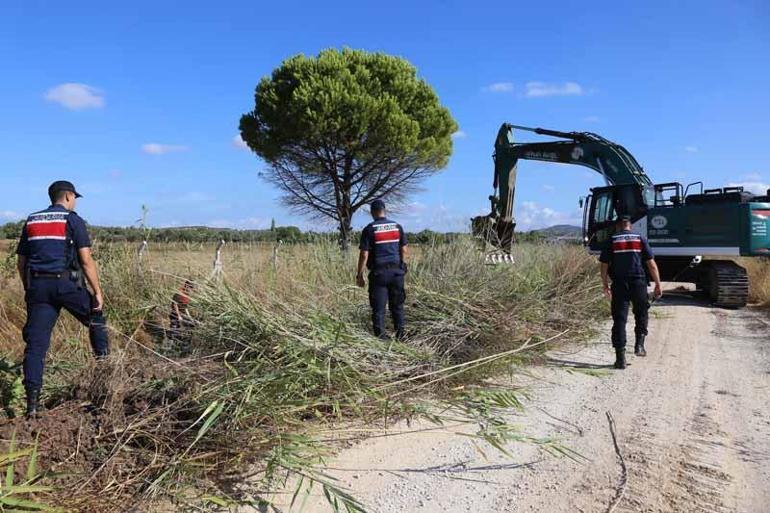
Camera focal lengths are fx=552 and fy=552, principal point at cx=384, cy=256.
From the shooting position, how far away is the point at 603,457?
3.95m

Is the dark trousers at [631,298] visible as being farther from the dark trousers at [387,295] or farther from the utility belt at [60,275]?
the utility belt at [60,275]

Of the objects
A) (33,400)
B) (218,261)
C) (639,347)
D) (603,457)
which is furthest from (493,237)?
(33,400)

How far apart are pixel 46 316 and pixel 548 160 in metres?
12.8

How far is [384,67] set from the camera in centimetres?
2027

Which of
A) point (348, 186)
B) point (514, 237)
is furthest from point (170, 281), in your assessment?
point (348, 186)

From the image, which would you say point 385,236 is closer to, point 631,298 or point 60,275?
point 631,298

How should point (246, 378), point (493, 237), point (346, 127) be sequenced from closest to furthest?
1. point (246, 378)
2. point (493, 237)
3. point (346, 127)

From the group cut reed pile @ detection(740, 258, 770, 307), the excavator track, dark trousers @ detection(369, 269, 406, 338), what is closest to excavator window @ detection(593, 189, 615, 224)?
the excavator track

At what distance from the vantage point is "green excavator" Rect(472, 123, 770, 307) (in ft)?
37.7

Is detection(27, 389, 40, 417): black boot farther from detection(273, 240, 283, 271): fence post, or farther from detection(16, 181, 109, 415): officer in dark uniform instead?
detection(273, 240, 283, 271): fence post

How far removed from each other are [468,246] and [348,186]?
12381 mm

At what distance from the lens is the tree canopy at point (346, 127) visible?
19.2m

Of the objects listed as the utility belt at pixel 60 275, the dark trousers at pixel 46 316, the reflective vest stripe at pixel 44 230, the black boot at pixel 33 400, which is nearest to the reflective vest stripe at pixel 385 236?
the dark trousers at pixel 46 316

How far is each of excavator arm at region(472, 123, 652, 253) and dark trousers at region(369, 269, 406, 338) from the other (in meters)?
6.40
